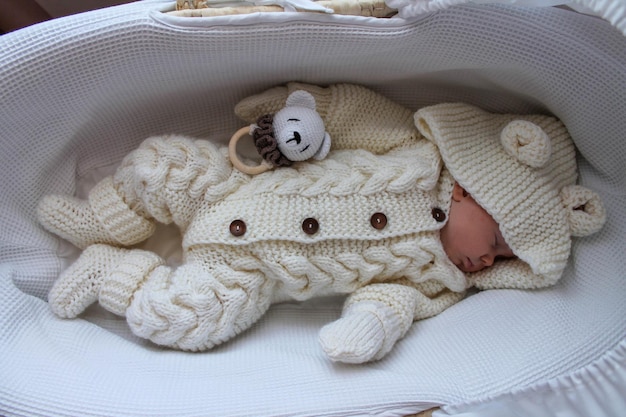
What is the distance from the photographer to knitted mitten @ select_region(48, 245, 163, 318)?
119cm

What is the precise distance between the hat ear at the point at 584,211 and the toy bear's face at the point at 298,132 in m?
0.57

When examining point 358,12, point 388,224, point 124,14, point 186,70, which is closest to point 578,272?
point 388,224

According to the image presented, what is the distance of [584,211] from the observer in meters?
1.24

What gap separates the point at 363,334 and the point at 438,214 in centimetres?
32

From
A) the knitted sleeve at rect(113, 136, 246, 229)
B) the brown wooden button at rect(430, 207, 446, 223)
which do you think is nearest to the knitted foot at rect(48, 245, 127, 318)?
the knitted sleeve at rect(113, 136, 246, 229)

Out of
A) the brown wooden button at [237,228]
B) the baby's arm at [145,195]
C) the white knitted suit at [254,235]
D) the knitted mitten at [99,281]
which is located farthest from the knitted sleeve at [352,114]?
the knitted mitten at [99,281]

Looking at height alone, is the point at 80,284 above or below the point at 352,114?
below

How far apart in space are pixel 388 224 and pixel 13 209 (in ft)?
2.64

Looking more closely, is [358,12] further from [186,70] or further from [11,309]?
[11,309]

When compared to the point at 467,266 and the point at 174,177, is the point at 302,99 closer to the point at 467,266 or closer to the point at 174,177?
the point at 174,177

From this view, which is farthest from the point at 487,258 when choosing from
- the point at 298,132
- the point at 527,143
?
the point at 298,132

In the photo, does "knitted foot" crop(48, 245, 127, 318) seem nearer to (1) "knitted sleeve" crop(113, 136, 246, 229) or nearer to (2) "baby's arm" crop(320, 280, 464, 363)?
(1) "knitted sleeve" crop(113, 136, 246, 229)

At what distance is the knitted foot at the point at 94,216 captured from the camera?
1221 millimetres

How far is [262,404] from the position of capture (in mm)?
1041
